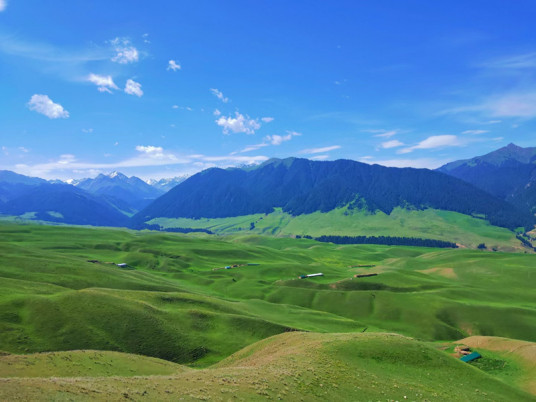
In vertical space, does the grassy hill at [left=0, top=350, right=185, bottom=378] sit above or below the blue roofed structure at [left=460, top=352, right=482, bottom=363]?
above

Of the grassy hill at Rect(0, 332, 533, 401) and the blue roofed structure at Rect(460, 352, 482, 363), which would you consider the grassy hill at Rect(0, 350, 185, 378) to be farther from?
the blue roofed structure at Rect(460, 352, 482, 363)

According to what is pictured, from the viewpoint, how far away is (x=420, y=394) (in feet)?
140

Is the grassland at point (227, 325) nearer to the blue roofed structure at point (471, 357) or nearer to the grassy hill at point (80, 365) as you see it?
the grassy hill at point (80, 365)

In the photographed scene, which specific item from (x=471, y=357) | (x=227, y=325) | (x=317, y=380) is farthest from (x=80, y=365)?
(x=471, y=357)

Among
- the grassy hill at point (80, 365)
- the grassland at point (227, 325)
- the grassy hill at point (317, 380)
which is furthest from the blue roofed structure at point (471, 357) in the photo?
the grassy hill at point (80, 365)

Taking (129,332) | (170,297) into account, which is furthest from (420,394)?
(170,297)

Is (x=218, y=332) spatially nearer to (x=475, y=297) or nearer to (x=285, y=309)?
(x=285, y=309)

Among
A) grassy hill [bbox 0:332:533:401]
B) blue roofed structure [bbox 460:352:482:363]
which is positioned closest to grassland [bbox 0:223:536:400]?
grassy hill [bbox 0:332:533:401]

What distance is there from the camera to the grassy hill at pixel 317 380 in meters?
30.8

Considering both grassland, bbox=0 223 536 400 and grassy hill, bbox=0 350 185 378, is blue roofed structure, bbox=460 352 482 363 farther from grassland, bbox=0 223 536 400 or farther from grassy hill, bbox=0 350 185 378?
grassy hill, bbox=0 350 185 378

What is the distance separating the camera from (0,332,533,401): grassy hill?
30750 mm

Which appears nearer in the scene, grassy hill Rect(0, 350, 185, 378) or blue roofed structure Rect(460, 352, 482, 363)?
grassy hill Rect(0, 350, 185, 378)

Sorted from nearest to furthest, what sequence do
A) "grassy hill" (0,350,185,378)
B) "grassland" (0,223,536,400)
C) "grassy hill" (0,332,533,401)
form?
"grassy hill" (0,332,533,401) → "grassland" (0,223,536,400) → "grassy hill" (0,350,185,378)

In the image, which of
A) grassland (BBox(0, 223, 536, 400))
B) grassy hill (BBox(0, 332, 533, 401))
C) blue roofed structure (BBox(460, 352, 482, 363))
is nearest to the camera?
grassy hill (BBox(0, 332, 533, 401))
